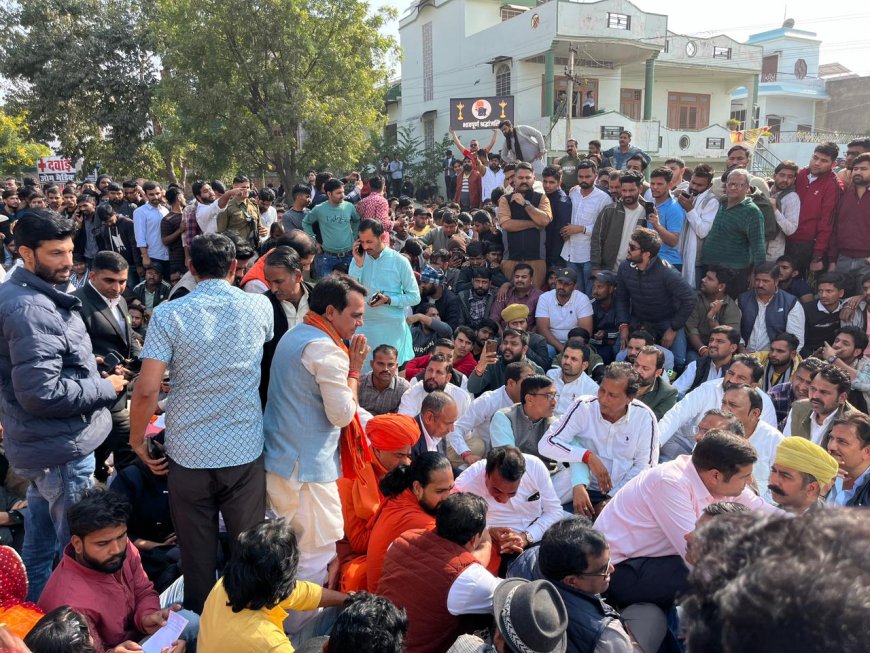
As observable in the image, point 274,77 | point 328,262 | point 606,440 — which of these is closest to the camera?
point 606,440

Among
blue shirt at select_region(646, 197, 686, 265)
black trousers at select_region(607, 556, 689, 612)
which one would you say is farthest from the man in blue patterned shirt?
blue shirt at select_region(646, 197, 686, 265)

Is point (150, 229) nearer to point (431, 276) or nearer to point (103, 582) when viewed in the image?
point (431, 276)

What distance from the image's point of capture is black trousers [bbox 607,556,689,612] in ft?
9.73

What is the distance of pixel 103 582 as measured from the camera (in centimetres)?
280

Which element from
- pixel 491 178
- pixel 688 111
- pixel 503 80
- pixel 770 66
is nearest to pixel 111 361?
pixel 491 178

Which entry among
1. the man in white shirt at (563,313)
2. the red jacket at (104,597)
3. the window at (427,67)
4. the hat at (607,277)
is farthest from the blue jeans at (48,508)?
the window at (427,67)

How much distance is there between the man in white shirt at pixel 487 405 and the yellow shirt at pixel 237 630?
2517 mm

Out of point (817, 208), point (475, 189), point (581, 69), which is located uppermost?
point (581, 69)

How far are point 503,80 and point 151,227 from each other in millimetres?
16434

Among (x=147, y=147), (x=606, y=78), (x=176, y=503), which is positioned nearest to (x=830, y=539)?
(x=176, y=503)

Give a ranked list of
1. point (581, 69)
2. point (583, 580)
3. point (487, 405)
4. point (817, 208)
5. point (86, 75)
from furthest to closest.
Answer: point (581, 69) → point (86, 75) → point (817, 208) → point (487, 405) → point (583, 580)

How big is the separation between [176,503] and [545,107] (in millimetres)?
19885

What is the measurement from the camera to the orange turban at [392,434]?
146 inches

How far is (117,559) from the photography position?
9.30 feet
